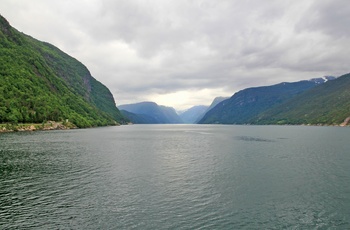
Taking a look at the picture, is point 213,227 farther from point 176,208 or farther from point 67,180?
point 67,180

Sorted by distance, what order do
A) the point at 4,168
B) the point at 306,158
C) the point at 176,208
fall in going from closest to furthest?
the point at 176,208 → the point at 4,168 → the point at 306,158

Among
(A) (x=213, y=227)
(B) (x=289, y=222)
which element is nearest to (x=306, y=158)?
(B) (x=289, y=222)

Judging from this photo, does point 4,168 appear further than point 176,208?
Yes

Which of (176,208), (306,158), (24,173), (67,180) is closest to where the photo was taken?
(176,208)

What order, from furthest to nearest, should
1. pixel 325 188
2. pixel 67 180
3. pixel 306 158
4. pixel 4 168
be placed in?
pixel 306 158 → pixel 4 168 → pixel 67 180 → pixel 325 188

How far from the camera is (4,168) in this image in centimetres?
5994

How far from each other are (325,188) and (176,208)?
28.6 metres

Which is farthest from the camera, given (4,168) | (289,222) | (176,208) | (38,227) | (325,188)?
(4,168)

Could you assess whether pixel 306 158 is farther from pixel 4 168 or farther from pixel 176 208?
pixel 4 168

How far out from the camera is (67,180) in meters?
50.2

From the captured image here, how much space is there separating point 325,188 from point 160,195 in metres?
29.4

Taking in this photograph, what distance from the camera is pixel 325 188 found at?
45.9m

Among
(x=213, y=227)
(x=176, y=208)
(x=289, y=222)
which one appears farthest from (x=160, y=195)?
(x=289, y=222)

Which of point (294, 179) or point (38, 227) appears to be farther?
point (294, 179)
